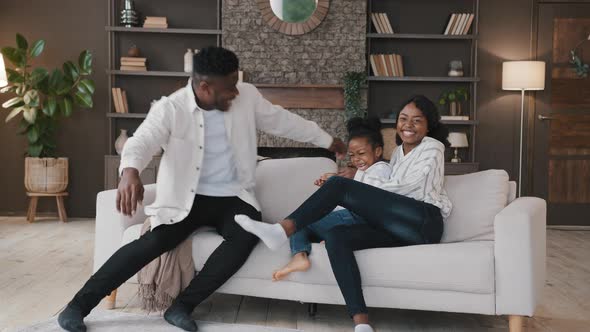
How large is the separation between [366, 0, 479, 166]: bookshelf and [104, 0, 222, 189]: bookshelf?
165 centimetres

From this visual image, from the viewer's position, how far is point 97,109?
681cm

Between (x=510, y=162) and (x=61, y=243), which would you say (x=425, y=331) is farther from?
(x=510, y=162)

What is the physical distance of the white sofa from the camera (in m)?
2.77

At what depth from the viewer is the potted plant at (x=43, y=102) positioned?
622cm

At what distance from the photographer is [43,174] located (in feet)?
20.7

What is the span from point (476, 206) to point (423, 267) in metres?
0.49

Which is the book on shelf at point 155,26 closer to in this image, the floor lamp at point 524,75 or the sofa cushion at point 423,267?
the floor lamp at point 524,75

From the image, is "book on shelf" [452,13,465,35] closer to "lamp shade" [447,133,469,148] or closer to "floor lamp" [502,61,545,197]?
"floor lamp" [502,61,545,197]

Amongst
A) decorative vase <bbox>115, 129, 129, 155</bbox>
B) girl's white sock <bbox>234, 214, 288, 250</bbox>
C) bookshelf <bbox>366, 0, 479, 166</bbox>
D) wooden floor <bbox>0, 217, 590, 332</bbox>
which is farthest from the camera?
bookshelf <bbox>366, 0, 479, 166</bbox>

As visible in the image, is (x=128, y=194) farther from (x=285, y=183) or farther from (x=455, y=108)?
(x=455, y=108)

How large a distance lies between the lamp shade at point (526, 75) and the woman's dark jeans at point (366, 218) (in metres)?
3.92

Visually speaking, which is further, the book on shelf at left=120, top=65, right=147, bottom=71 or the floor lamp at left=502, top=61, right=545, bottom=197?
the book on shelf at left=120, top=65, right=147, bottom=71

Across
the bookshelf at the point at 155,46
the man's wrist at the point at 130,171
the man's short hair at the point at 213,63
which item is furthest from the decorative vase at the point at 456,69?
the man's wrist at the point at 130,171

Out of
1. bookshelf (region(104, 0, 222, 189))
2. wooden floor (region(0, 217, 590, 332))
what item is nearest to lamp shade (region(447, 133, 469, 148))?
wooden floor (region(0, 217, 590, 332))
